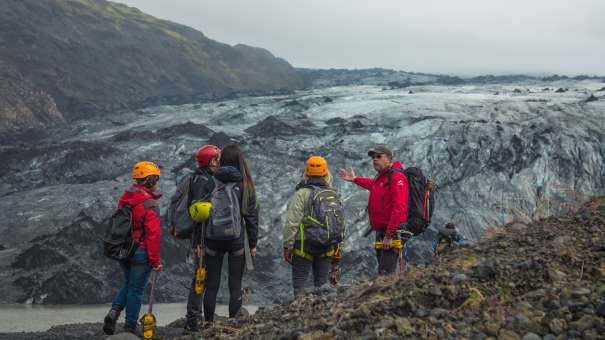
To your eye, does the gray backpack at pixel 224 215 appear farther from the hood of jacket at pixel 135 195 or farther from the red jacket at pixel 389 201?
the red jacket at pixel 389 201

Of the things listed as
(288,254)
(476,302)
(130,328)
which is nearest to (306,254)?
(288,254)

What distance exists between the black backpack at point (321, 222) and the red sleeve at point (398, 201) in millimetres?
383

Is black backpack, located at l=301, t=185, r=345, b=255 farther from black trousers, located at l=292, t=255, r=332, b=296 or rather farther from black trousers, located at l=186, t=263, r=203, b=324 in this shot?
black trousers, located at l=186, t=263, r=203, b=324

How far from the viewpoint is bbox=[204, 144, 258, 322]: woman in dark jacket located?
4.32 meters

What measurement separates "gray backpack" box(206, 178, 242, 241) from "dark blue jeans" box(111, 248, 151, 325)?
1.87 feet

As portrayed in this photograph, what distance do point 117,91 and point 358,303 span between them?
2839 centimetres

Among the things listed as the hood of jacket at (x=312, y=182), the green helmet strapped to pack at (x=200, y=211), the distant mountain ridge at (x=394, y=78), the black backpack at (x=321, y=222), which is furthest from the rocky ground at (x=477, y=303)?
the distant mountain ridge at (x=394, y=78)

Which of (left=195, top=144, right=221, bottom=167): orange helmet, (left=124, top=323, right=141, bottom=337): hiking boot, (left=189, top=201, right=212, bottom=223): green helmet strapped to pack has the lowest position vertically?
(left=124, top=323, right=141, bottom=337): hiking boot

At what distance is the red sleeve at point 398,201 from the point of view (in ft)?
14.4

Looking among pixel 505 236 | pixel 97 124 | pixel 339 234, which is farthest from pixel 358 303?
pixel 97 124

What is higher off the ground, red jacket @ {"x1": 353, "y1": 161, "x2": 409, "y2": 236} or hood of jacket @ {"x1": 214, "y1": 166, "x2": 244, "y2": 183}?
hood of jacket @ {"x1": 214, "y1": 166, "x2": 244, "y2": 183}

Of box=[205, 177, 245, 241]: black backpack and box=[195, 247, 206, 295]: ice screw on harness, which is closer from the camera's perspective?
box=[205, 177, 245, 241]: black backpack

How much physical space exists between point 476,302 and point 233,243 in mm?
1925

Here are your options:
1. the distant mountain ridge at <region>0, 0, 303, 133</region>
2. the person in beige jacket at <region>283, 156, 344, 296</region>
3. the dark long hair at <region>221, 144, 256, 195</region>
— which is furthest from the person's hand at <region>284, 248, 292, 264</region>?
the distant mountain ridge at <region>0, 0, 303, 133</region>
